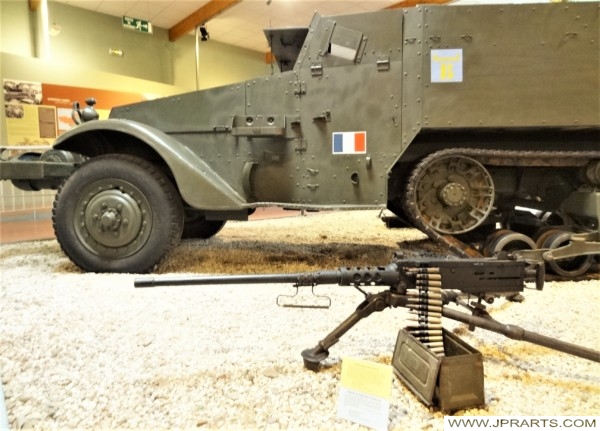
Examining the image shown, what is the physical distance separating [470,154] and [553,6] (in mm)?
1137

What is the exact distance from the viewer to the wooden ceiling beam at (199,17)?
7.80m

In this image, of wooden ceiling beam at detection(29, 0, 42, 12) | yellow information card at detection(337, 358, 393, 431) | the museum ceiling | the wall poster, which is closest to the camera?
yellow information card at detection(337, 358, 393, 431)

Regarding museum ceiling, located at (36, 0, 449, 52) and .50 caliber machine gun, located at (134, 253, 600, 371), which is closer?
.50 caliber machine gun, located at (134, 253, 600, 371)

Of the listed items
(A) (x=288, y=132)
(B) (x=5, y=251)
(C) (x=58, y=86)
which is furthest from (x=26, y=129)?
(A) (x=288, y=132)

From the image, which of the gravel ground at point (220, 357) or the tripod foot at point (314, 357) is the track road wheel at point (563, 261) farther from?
the tripod foot at point (314, 357)

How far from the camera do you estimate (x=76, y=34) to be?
8289mm

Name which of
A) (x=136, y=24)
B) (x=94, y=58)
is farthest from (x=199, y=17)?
(x=94, y=58)

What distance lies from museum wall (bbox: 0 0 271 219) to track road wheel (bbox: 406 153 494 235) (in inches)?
207

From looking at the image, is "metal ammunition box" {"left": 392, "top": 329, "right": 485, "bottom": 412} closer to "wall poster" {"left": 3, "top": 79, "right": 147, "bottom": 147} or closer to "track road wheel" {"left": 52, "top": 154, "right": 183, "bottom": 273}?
"track road wheel" {"left": 52, "top": 154, "right": 183, "bottom": 273}

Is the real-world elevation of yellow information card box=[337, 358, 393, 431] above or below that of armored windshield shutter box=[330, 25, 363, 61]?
below

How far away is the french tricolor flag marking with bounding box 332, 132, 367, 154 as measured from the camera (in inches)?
126

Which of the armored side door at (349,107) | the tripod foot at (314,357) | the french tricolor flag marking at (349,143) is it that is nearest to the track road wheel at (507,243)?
the armored side door at (349,107)

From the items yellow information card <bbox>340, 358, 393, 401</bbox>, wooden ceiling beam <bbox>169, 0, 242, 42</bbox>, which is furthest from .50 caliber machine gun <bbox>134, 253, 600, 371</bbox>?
wooden ceiling beam <bbox>169, 0, 242, 42</bbox>

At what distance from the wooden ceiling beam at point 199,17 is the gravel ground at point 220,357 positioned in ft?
20.8
